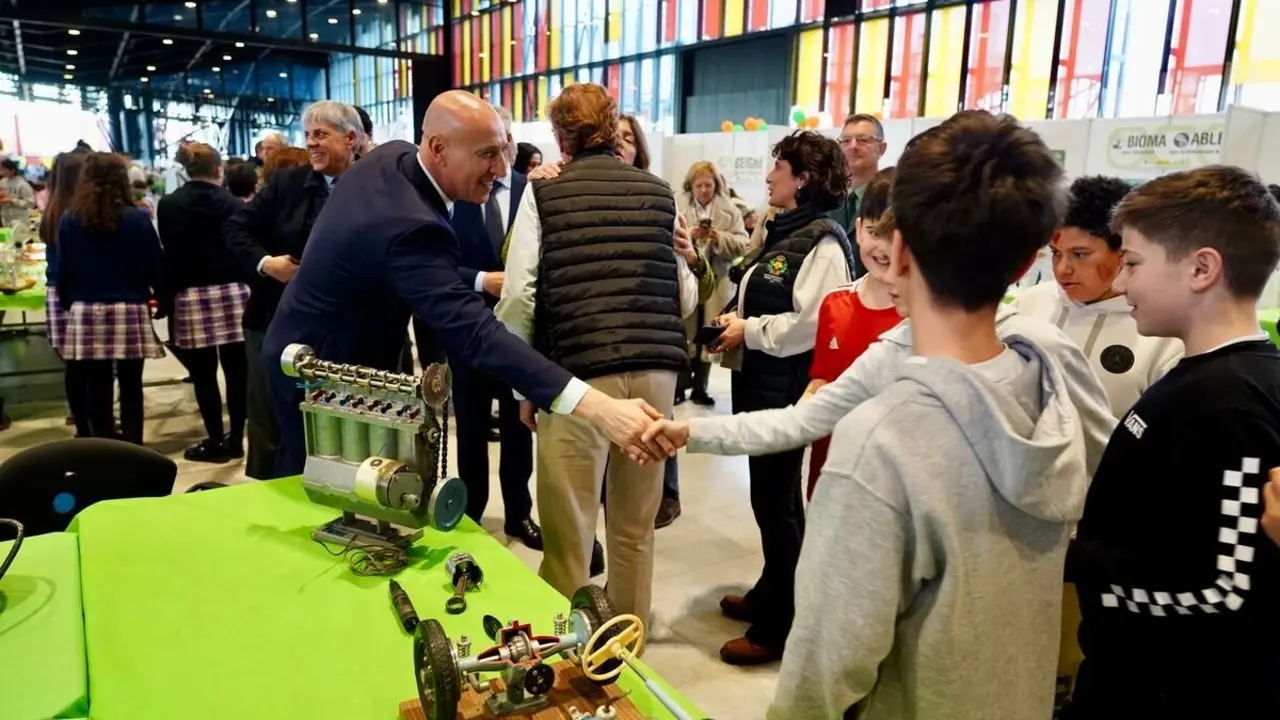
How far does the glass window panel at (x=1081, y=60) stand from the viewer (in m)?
9.54

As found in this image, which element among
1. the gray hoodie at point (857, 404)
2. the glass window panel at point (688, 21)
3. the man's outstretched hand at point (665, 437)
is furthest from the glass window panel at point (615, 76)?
the gray hoodie at point (857, 404)

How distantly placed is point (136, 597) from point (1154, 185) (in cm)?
175

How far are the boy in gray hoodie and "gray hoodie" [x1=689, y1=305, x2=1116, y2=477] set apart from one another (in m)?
0.29

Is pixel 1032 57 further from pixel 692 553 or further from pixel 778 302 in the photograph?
pixel 778 302

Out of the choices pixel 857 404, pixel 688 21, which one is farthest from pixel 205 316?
pixel 688 21

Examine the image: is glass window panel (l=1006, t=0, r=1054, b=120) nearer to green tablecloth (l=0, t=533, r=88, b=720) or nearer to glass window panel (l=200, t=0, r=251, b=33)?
green tablecloth (l=0, t=533, r=88, b=720)

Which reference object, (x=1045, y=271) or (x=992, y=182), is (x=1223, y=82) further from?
(x=992, y=182)

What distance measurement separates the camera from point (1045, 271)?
575cm

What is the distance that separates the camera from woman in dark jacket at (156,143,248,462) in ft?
13.6

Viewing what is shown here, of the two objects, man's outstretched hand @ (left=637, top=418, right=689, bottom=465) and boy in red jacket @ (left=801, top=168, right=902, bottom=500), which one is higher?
boy in red jacket @ (left=801, top=168, right=902, bottom=500)

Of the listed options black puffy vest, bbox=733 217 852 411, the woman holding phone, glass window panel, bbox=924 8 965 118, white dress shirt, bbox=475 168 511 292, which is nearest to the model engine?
black puffy vest, bbox=733 217 852 411

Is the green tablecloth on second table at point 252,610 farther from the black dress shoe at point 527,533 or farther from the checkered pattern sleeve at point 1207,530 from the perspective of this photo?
the black dress shoe at point 527,533

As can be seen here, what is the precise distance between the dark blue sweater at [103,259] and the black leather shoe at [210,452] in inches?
33.6

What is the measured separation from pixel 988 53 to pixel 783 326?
31.3 ft
